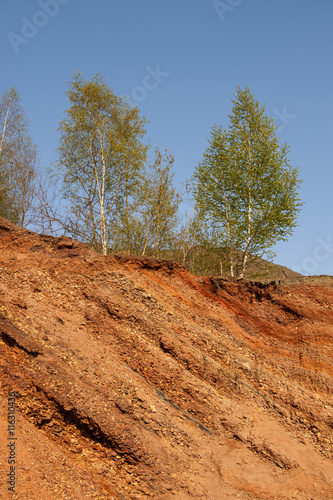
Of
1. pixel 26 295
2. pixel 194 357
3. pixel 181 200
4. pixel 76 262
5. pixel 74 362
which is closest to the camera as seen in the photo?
pixel 74 362

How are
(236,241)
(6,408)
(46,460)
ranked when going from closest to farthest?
(46,460) → (6,408) → (236,241)

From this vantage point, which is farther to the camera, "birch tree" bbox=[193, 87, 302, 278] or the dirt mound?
"birch tree" bbox=[193, 87, 302, 278]

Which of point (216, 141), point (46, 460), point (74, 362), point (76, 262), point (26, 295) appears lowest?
point (46, 460)

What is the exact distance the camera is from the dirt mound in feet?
22.6

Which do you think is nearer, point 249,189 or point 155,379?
point 155,379

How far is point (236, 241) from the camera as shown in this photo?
63.9 ft

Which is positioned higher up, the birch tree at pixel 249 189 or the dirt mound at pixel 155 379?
the birch tree at pixel 249 189

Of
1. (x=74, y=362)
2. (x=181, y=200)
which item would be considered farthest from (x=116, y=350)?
(x=181, y=200)

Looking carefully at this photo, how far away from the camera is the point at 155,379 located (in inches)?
354

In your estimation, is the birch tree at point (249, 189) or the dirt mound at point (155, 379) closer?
the dirt mound at point (155, 379)

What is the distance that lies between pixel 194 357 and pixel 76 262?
4.18 m

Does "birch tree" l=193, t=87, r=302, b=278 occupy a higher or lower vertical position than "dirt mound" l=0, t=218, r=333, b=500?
higher

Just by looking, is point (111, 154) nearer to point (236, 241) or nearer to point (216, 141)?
point (216, 141)

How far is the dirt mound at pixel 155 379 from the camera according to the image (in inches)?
271
